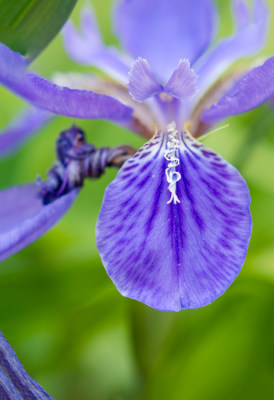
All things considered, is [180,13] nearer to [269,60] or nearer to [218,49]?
[218,49]

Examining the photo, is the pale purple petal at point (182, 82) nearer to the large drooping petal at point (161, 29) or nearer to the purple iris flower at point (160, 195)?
the purple iris flower at point (160, 195)

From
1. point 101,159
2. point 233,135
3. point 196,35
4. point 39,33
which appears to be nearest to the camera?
point 39,33

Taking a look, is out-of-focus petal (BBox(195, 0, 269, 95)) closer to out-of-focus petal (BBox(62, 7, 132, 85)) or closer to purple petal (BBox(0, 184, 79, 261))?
out-of-focus petal (BBox(62, 7, 132, 85))

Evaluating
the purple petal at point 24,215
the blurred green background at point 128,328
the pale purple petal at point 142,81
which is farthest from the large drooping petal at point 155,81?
the blurred green background at point 128,328

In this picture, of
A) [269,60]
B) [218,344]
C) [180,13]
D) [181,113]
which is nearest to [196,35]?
[180,13]

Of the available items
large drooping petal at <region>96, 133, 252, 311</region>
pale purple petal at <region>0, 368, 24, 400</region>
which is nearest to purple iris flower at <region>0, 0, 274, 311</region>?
large drooping petal at <region>96, 133, 252, 311</region>

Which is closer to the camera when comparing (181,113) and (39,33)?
(39,33)

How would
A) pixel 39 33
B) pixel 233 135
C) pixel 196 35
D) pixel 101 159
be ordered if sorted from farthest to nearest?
1. pixel 233 135
2. pixel 196 35
3. pixel 101 159
4. pixel 39 33

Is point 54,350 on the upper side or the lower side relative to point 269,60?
lower
